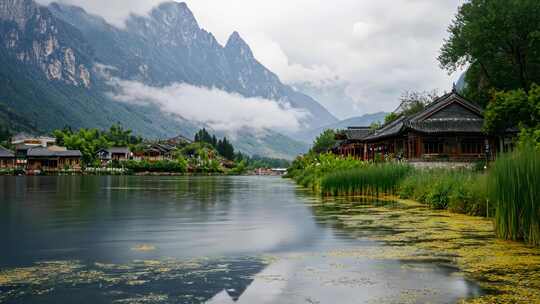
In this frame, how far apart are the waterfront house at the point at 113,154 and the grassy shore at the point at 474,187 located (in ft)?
348

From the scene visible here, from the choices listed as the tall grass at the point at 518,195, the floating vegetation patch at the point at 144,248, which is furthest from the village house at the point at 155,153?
the tall grass at the point at 518,195

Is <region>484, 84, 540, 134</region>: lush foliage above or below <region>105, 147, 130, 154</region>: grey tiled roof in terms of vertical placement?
below

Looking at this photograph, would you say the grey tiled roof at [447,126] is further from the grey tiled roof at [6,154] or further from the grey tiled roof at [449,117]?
the grey tiled roof at [6,154]

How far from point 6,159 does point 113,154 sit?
25696mm

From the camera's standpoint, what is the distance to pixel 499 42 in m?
49.0

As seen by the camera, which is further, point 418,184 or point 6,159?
point 6,159

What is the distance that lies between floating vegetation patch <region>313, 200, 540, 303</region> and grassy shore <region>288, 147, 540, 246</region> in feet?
1.83

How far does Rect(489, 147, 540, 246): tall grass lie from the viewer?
1168 centimetres

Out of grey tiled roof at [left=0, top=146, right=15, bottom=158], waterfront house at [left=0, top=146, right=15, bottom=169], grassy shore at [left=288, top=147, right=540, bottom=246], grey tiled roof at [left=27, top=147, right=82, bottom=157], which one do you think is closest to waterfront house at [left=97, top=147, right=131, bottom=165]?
grey tiled roof at [left=27, top=147, right=82, bottom=157]

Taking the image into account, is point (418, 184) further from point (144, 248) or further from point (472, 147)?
point (472, 147)

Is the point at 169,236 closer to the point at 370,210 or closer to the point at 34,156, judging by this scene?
the point at 370,210

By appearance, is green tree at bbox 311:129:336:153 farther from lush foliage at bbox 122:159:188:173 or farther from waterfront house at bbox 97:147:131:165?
waterfront house at bbox 97:147:131:165

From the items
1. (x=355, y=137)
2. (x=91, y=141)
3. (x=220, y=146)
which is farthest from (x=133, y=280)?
(x=220, y=146)

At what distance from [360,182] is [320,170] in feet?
43.7
